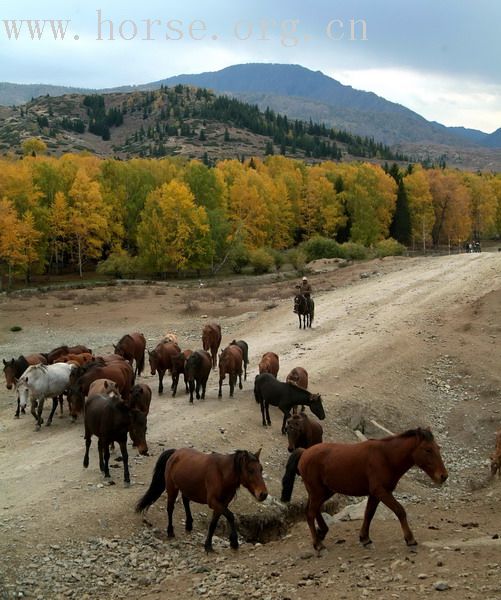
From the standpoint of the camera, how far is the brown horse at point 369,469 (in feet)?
29.6

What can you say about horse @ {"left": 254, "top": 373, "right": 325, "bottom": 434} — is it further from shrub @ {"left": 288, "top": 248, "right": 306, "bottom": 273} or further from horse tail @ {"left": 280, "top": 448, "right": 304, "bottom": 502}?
shrub @ {"left": 288, "top": 248, "right": 306, "bottom": 273}

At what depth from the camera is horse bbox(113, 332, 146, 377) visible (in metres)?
21.6

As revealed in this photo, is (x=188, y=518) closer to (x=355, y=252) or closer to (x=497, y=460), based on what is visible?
(x=497, y=460)

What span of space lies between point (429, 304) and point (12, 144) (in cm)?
16387

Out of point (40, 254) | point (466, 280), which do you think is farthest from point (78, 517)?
point (40, 254)

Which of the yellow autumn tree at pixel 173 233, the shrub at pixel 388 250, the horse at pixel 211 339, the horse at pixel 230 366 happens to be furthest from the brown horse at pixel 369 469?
the shrub at pixel 388 250

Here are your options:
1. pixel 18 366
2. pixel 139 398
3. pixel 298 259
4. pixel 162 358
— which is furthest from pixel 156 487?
pixel 298 259

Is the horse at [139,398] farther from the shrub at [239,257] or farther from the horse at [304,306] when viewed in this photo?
the shrub at [239,257]

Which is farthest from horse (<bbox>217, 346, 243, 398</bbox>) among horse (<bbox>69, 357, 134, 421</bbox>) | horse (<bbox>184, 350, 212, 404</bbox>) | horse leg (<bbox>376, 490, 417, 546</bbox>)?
horse leg (<bbox>376, 490, 417, 546</bbox>)

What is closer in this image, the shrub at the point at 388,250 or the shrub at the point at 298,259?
the shrub at the point at 298,259

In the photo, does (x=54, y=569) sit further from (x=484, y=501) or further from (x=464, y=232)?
(x=464, y=232)

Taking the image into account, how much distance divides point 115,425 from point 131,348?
9849mm

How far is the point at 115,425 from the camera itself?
40.0 ft

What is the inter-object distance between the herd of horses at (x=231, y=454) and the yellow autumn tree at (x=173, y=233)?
39.8 meters
